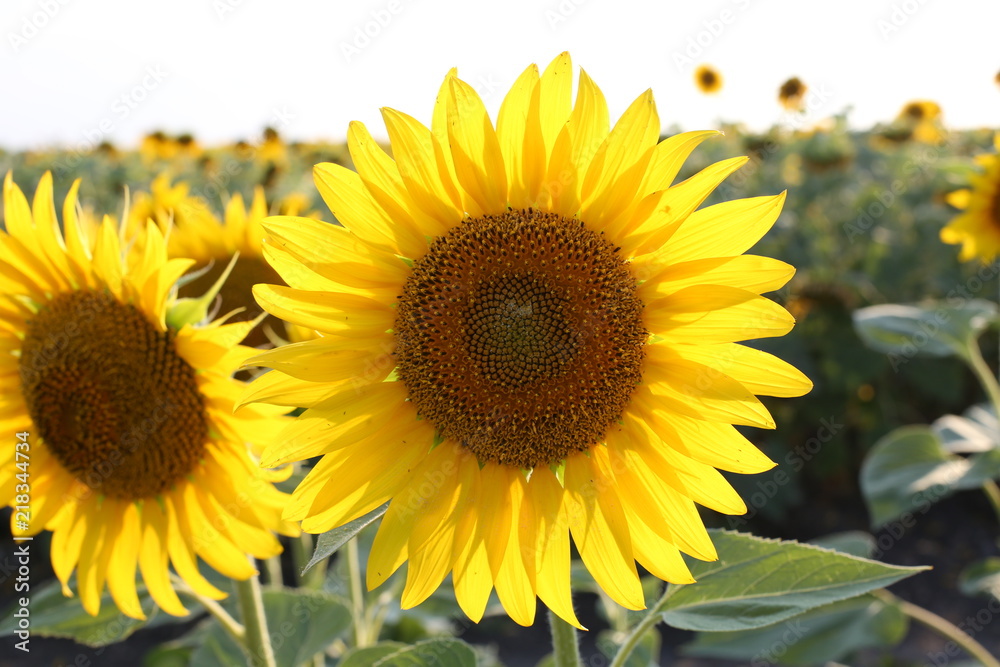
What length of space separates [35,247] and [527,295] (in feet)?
3.76

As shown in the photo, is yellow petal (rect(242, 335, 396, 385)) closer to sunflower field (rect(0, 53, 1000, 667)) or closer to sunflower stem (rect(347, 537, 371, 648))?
sunflower field (rect(0, 53, 1000, 667))

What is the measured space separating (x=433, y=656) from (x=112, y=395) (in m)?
0.95

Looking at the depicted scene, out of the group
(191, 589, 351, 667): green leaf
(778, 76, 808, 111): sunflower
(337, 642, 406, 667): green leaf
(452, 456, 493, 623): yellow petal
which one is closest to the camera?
(452, 456, 493, 623): yellow petal

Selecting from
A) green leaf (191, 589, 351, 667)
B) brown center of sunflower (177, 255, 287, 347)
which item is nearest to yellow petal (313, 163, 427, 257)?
brown center of sunflower (177, 255, 287, 347)

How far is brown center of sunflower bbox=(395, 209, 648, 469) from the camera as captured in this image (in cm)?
146

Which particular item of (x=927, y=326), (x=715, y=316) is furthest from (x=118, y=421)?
(x=927, y=326)

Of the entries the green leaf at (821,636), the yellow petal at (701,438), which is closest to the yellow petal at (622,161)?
the yellow petal at (701,438)

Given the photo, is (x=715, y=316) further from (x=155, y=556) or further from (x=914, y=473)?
(x=914, y=473)

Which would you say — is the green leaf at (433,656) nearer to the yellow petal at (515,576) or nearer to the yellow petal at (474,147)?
→ the yellow petal at (515,576)

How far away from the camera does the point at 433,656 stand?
1.43 meters

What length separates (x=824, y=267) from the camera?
22.8 feet

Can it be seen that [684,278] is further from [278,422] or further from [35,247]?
[35,247]

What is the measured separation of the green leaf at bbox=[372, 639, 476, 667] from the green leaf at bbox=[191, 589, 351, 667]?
0.64 metres

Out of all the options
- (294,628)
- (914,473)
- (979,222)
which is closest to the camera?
(294,628)
